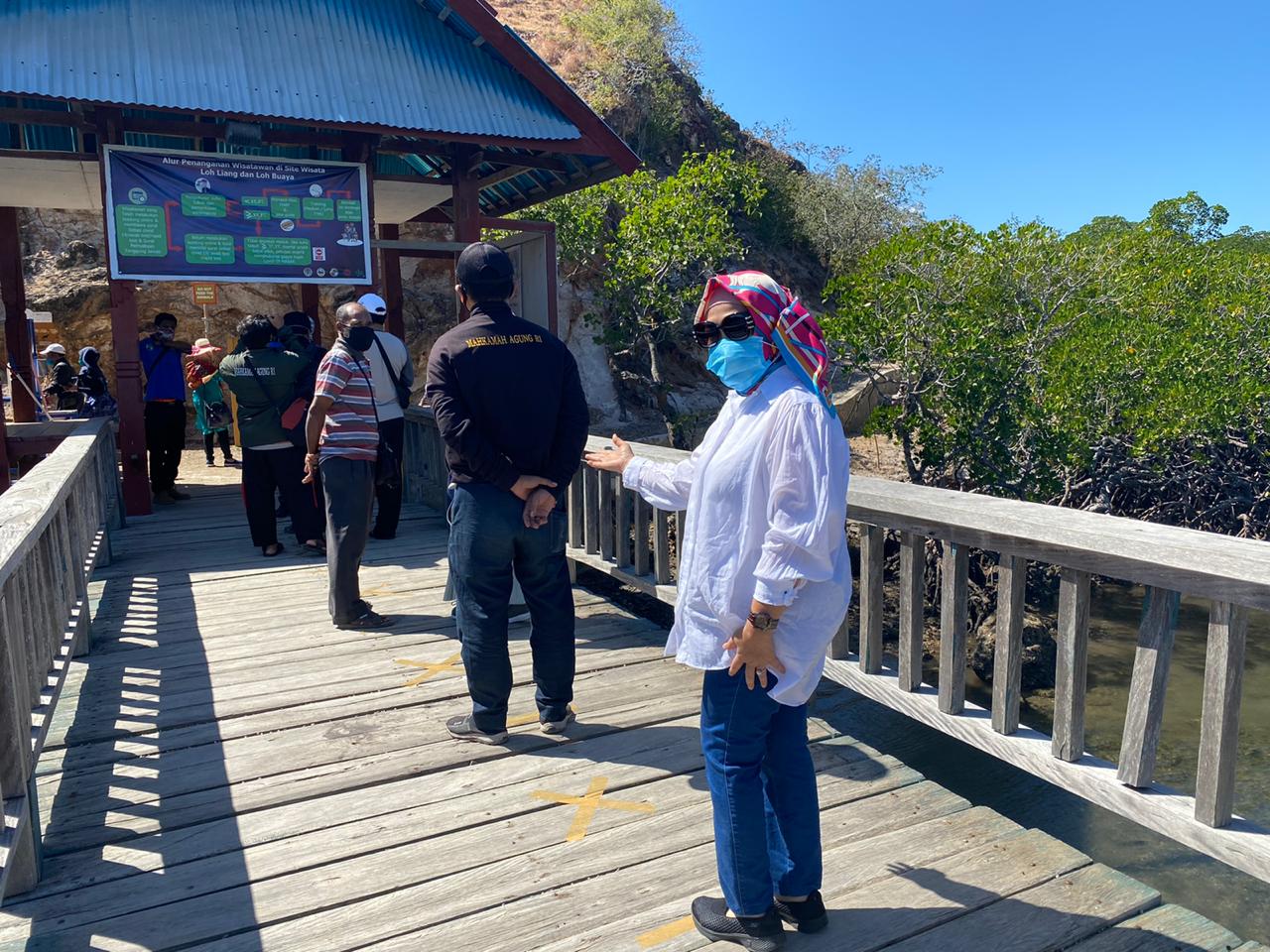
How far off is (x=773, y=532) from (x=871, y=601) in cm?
168

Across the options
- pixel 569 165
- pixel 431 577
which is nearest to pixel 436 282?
pixel 569 165

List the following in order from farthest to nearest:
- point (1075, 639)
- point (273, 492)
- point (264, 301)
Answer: point (264, 301)
point (273, 492)
point (1075, 639)

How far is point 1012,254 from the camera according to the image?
12.5 m

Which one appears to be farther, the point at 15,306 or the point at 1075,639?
the point at 15,306

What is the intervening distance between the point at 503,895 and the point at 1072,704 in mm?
1770

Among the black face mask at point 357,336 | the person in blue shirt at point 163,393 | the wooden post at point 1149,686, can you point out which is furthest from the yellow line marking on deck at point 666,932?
the person in blue shirt at point 163,393

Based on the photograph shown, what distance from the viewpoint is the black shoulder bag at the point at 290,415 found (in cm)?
662

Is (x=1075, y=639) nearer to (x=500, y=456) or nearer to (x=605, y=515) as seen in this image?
(x=500, y=456)

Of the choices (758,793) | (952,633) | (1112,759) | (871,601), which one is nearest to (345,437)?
(871,601)

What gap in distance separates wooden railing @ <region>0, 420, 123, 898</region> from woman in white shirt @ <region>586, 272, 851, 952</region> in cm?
191

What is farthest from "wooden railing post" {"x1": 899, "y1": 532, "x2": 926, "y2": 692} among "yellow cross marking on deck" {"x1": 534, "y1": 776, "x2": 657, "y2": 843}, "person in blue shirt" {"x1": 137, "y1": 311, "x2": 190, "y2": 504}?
"person in blue shirt" {"x1": 137, "y1": 311, "x2": 190, "y2": 504}

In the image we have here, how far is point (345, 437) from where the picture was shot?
17.0 ft

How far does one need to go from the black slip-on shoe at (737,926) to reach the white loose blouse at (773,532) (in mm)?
611

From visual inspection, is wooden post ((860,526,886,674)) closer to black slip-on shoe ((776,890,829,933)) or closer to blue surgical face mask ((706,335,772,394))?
black slip-on shoe ((776,890,829,933))
